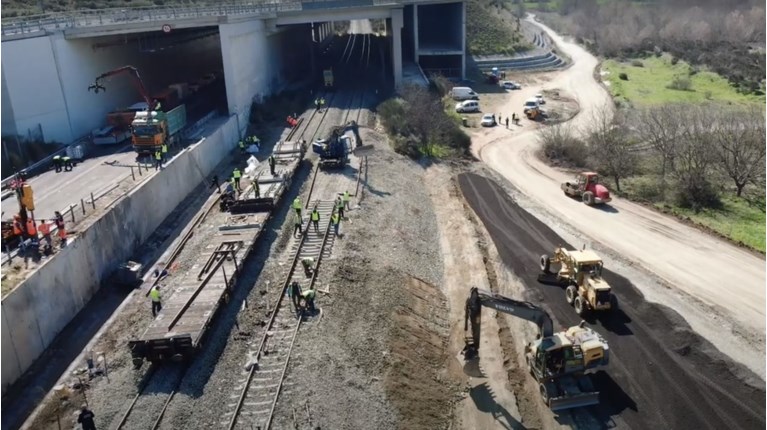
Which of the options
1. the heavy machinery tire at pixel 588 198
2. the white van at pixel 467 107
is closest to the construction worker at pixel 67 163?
the heavy machinery tire at pixel 588 198

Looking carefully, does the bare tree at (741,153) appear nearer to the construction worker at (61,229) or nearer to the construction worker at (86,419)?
the construction worker at (61,229)

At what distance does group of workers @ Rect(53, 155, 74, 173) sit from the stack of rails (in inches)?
372

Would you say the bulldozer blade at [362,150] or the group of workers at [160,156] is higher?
the group of workers at [160,156]

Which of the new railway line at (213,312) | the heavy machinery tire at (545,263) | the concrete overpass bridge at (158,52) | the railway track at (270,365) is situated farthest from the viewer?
the concrete overpass bridge at (158,52)

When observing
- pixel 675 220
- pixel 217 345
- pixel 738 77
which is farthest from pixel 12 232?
pixel 738 77

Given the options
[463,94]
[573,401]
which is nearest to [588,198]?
[573,401]

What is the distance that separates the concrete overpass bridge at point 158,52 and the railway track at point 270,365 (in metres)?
20.7

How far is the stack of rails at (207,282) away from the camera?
19.0 metres

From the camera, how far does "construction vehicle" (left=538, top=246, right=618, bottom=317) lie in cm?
2311

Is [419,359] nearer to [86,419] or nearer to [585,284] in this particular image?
[585,284]

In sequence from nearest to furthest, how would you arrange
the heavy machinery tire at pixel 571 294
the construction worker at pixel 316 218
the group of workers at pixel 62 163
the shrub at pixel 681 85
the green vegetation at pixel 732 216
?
the heavy machinery tire at pixel 571 294
the construction worker at pixel 316 218
the green vegetation at pixel 732 216
the group of workers at pixel 62 163
the shrub at pixel 681 85

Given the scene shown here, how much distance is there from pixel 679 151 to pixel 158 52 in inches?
1664

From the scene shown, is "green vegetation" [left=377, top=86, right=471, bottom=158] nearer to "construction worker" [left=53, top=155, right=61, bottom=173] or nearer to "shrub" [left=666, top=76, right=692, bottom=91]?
"construction worker" [left=53, top=155, right=61, bottom=173]

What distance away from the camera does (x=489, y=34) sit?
3538 inches
